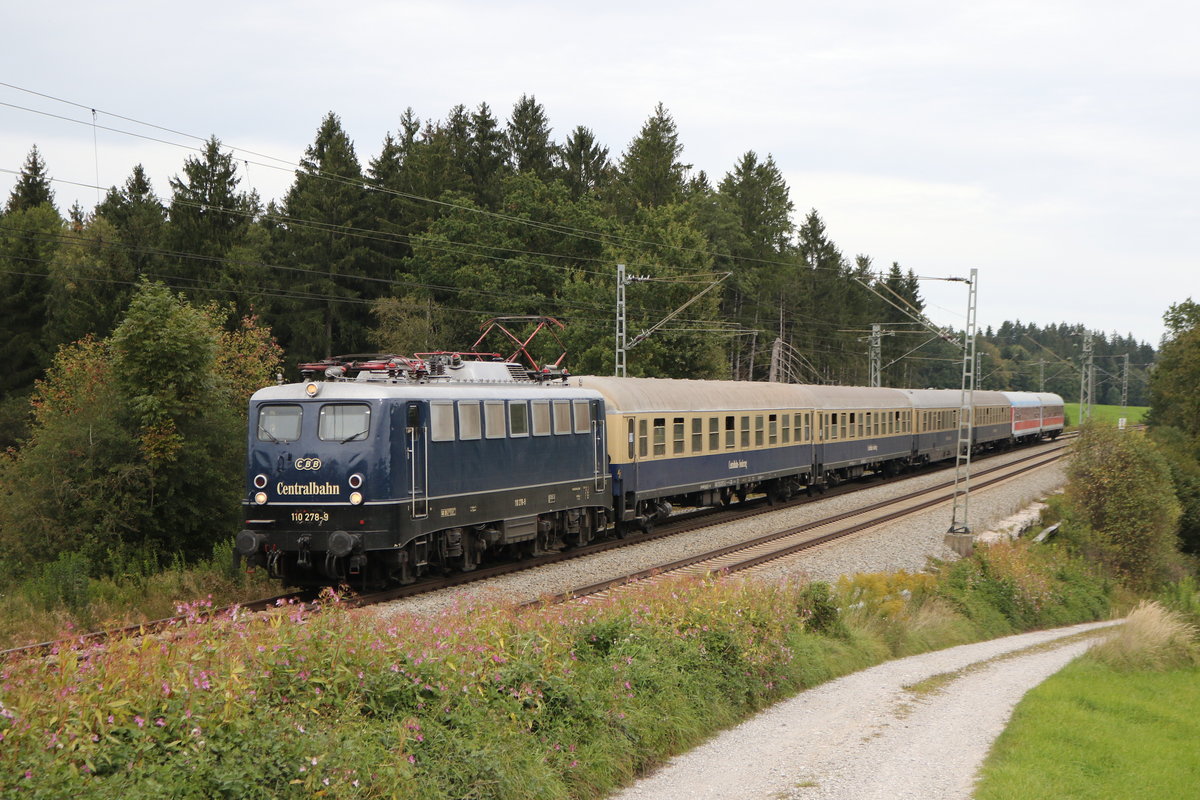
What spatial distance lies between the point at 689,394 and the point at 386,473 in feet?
43.4

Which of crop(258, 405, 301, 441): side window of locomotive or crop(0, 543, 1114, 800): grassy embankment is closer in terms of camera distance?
crop(0, 543, 1114, 800): grassy embankment

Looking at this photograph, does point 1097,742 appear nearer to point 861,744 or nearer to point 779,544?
point 861,744

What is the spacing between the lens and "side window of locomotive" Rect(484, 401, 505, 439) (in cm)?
1958

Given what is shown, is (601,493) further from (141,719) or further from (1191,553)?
(1191,553)

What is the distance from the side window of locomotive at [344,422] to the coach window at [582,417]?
6601mm

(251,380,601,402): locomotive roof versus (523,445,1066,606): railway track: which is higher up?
(251,380,601,402): locomotive roof

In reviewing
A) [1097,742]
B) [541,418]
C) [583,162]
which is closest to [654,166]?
[583,162]

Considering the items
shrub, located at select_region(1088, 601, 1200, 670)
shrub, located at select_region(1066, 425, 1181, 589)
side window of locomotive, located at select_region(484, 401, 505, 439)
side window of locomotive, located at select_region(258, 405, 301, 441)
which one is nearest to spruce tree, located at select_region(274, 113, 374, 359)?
shrub, located at select_region(1066, 425, 1181, 589)

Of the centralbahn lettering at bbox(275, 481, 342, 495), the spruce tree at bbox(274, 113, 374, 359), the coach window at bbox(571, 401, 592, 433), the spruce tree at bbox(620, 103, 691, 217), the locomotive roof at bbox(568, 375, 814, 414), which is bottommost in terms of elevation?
the centralbahn lettering at bbox(275, 481, 342, 495)

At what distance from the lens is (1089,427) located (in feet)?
115

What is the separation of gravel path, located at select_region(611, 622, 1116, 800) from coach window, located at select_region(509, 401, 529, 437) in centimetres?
803

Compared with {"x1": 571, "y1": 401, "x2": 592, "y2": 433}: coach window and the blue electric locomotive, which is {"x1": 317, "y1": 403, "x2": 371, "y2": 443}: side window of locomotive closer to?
the blue electric locomotive

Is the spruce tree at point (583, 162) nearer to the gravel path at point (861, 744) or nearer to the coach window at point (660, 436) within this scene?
the coach window at point (660, 436)

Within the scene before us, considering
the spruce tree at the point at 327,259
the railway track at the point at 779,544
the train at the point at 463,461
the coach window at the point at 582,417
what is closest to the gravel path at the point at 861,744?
the railway track at the point at 779,544
